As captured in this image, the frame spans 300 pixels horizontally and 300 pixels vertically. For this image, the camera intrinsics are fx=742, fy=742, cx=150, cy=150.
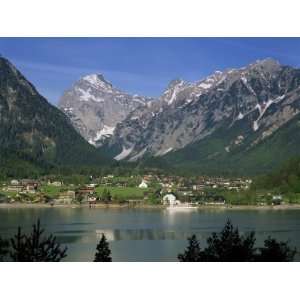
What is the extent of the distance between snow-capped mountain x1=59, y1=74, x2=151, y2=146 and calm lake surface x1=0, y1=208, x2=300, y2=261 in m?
113

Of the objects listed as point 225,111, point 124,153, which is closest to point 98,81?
point 124,153

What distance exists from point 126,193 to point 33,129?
78.4 feet

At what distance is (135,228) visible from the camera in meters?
20.5

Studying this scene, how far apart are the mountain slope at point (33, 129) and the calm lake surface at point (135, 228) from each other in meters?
23.1

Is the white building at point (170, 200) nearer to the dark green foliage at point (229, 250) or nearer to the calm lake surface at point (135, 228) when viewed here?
the calm lake surface at point (135, 228)

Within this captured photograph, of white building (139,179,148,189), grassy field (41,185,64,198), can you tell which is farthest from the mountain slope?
grassy field (41,185,64,198)

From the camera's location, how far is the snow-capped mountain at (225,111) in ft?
254

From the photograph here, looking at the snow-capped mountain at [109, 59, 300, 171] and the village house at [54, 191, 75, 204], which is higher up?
the snow-capped mountain at [109, 59, 300, 171]

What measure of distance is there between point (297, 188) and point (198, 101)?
202 ft

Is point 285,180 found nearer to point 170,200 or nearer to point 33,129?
point 170,200

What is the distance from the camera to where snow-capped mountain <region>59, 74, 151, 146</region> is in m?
146

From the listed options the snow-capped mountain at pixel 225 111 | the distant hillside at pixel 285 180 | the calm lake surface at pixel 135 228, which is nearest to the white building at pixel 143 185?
the distant hillside at pixel 285 180

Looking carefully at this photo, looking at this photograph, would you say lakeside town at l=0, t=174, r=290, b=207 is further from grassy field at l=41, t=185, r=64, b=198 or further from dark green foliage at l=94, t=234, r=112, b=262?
dark green foliage at l=94, t=234, r=112, b=262

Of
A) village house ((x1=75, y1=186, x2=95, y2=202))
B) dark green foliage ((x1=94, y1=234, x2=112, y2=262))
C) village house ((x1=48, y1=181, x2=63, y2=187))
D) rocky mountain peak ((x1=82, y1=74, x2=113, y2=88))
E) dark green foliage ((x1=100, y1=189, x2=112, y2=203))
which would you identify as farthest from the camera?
Answer: rocky mountain peak ((x1=82, y1=74, x2=113, y2=88))
